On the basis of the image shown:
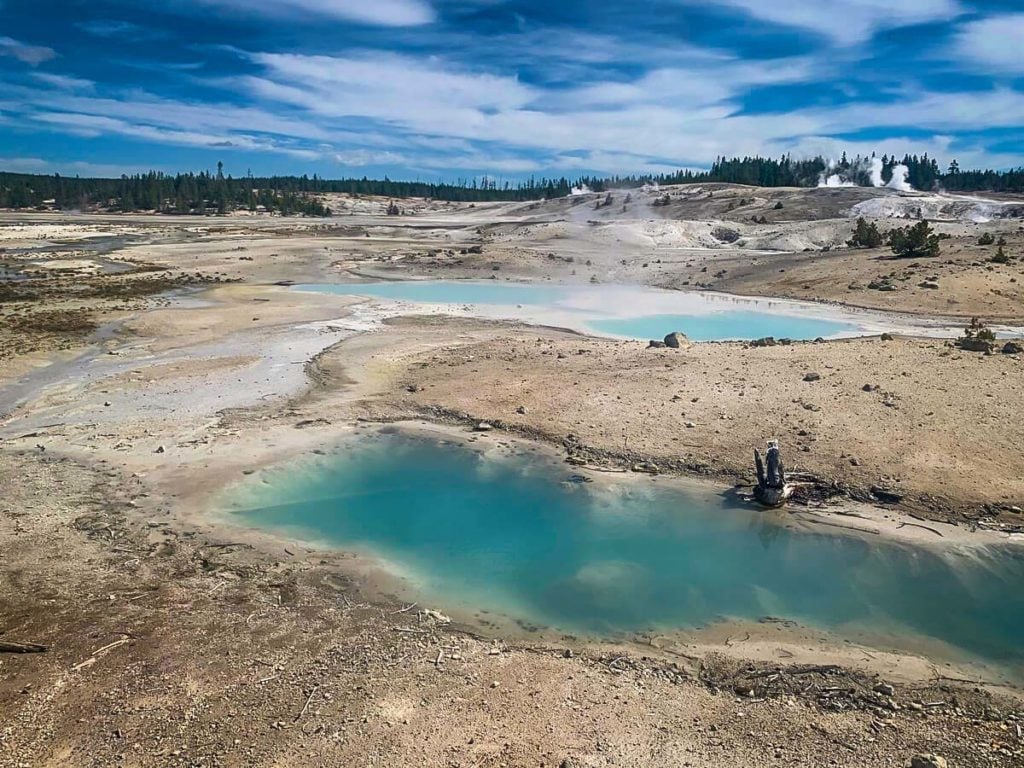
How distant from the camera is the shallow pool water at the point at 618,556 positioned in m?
7.47

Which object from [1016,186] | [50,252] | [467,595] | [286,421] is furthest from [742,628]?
[1016,186]

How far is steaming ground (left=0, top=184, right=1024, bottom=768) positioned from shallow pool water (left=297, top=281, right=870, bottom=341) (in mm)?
2887

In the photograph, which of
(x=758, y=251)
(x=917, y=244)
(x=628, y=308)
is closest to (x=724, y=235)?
(x=758, y=251)

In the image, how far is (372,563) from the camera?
8.47 m

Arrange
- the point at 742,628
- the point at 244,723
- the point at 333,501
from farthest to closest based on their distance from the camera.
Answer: the point at 333,501 < the point at 742,628 < the point at 244,723

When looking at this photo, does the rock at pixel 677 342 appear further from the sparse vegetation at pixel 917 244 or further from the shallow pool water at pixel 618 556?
the sparse vegetation at pixel 917 244

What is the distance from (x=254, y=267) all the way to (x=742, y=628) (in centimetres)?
3732

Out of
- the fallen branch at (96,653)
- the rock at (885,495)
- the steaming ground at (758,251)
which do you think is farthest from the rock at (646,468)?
the steaming ground at (758,251)

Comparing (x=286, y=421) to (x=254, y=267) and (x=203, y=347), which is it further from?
(x=254, y=267)

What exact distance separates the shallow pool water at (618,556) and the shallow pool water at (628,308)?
11.7m

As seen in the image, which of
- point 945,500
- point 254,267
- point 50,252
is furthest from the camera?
point 50,252

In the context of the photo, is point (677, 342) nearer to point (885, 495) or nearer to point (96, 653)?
point (885, 495)

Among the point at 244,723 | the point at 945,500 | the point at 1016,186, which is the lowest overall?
the point at 244,723

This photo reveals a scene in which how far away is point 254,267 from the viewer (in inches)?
1547
